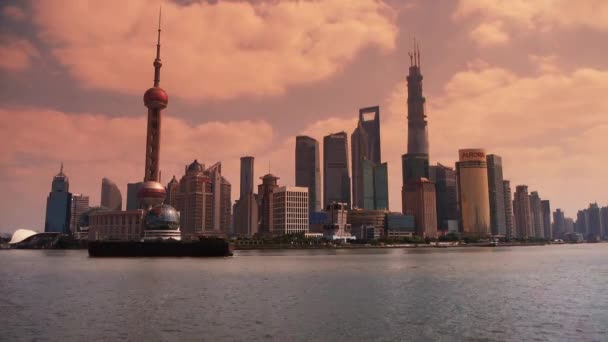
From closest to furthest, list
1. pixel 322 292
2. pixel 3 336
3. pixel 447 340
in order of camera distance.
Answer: pixel 447 340
pixel 3 336
pixel 322 292

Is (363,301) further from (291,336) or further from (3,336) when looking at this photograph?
(3,336)

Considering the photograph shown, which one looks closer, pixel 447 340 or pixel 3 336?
pixel 447 340

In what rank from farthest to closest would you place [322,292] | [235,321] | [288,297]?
[322,292]
[288,297]
[235,321]

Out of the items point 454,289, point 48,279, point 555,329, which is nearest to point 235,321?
point 555,329

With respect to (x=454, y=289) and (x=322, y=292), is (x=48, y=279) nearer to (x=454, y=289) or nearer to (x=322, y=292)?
(x=322, y=292)

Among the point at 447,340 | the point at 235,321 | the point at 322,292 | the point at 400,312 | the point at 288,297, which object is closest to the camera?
the point at 447,340

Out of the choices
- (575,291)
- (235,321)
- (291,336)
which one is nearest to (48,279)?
(235,321)

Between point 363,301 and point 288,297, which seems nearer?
point 363,301

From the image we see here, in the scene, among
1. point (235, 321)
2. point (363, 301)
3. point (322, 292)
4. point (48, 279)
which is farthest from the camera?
point (48, 279)
